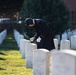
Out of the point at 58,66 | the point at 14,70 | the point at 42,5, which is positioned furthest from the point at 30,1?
the point at 58,66

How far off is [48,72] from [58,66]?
2.26 meters

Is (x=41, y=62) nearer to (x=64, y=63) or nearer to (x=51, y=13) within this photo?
(x=64, y=63)

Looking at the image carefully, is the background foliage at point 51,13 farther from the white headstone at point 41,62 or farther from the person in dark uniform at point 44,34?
the white headstone at point 41,62

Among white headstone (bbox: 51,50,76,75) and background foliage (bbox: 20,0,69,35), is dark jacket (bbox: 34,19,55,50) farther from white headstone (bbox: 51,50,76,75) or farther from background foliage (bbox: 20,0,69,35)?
background foliage (bbox: 20,0,69,35)

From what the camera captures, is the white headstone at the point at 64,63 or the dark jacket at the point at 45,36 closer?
the white headstone at the point at 64,63

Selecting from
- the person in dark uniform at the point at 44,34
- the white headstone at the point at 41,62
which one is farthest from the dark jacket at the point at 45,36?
the white headstone at the point at 41,62

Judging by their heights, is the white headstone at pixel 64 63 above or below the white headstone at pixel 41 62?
above

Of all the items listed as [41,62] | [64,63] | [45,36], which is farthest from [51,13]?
[64,63]

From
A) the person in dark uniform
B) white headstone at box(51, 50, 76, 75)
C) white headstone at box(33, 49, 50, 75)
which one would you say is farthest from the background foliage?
white headstone at box(51, 50, 76, 75)

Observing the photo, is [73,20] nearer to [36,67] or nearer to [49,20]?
[49,20]

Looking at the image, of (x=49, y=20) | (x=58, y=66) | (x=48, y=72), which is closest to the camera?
(x=58, y=66)

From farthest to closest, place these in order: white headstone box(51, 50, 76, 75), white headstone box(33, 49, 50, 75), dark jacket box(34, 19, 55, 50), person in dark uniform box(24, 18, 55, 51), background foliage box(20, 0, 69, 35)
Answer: background foliage box(20, 0, 69, 35) → dark jacket box(34, 19, 55, 50) → person in dark uniform box(24, 18, 55, 51) → white headstone box(33, 49, 50, 75) → white headstone box(51, 50, 76, 75)

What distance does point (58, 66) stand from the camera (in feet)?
24.7

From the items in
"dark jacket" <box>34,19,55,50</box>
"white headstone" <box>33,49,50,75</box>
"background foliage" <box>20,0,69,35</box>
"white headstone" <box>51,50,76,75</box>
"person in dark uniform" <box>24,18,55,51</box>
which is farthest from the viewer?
"background foliage" <box>20,0,69,35</box>
